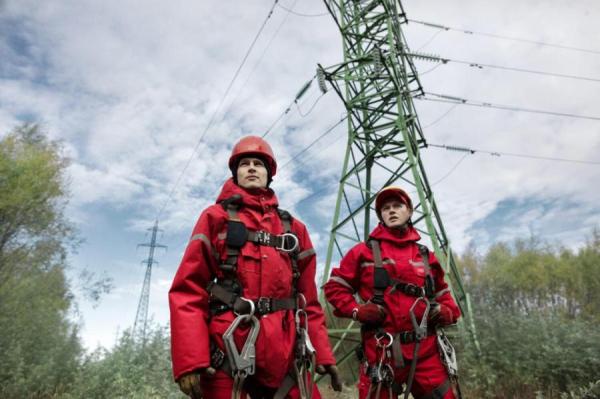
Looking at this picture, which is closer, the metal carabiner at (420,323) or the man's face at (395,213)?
the metal carabiner at (420,323)

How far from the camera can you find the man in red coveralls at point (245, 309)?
1948 mm

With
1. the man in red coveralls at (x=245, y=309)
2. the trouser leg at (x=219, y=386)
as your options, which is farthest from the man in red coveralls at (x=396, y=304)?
the trouser leg at (x=219, y=386)

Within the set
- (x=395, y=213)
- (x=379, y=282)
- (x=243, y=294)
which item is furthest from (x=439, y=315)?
(x=243, y=294)

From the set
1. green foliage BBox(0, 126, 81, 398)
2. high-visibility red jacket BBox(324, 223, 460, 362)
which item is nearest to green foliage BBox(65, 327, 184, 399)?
green foliage BBox(0, 126, 81, 398)

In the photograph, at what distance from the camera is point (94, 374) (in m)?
7.39

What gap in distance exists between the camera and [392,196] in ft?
12.1

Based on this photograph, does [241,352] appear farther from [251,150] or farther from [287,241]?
[251,150]

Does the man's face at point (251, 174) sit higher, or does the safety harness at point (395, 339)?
the man's face at point (251, 174)

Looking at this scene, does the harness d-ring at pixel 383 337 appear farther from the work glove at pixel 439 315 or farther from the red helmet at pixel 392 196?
the red helmet at pixel 392 196

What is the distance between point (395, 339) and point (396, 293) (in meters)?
0.40

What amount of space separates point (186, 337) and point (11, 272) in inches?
843

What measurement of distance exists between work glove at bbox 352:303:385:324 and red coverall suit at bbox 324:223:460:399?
0.36 feet

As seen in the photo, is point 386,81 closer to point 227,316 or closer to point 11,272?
point 227,316

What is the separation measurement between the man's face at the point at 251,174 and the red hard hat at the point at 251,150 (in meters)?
0.06
